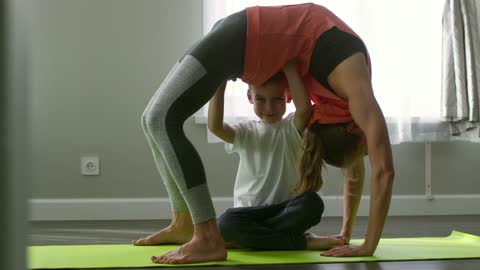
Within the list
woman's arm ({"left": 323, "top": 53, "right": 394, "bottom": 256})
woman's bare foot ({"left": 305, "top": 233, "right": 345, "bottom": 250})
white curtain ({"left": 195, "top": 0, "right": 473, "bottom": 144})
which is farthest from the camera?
white curtain ({"left": 195, "top": 0, "right": 473, "bottom": 144})

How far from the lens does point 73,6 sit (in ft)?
9.89

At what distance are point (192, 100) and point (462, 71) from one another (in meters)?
1.93

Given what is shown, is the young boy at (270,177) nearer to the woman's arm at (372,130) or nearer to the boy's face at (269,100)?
the boy's face at (269,100)

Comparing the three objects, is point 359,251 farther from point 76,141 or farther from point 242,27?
point 76,141

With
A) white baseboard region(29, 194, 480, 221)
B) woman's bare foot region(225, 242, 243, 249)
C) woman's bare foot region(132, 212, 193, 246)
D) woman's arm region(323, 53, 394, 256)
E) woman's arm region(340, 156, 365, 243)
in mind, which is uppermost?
woman's arm region(323, 53, 394, 256)

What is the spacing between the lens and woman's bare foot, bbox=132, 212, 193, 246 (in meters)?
1.85

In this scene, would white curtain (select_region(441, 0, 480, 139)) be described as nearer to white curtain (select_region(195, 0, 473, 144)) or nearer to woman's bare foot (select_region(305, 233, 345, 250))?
white curtain (select_region(195, 0, 473, 144))

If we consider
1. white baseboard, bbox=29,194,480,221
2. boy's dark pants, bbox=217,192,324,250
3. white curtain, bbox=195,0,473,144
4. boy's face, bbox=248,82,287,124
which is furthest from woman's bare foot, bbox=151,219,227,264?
white curtain, bbox=195,0,473,144

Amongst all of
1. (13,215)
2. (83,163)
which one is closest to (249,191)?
(83,163)

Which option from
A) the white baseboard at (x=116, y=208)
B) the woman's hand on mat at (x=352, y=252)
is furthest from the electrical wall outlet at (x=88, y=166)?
the woman's hand on mat at (x=352, y=252)

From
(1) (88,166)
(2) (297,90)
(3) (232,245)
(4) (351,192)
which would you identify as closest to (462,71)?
(4) (351,192)

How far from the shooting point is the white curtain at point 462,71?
3.07 m

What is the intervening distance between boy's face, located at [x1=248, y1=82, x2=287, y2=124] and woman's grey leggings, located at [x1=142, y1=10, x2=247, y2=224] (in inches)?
7.1

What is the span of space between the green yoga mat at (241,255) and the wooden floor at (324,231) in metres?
0.06
